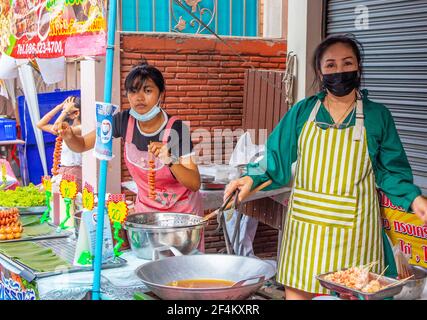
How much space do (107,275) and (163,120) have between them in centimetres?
98

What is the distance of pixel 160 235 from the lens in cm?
247

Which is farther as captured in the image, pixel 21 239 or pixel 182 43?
pixel 182 43

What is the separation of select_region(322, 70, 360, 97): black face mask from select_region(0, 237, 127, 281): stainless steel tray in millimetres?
1072

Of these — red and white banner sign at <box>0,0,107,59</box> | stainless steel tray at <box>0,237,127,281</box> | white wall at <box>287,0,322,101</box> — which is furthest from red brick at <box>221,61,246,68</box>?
stainless steel tray at <box>0,237,127,281</box>

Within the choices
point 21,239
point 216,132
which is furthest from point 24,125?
point 21,239

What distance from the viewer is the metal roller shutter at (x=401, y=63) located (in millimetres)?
3719

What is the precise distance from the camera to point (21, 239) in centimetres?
312

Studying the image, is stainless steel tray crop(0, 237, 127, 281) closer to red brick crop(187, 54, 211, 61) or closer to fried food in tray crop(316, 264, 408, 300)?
fried food in tray crop(316, 264, 408, 300)

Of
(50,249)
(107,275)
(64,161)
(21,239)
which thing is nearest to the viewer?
(107,275)

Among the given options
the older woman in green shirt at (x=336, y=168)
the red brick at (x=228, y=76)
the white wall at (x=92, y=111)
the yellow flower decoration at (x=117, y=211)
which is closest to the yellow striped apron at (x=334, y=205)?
the older woman in green shirt at (x=336, y=168)

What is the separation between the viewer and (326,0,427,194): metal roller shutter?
3719 millimetres

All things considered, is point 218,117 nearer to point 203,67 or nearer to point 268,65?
point 203,67

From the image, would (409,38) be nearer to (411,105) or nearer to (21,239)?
(411,105)

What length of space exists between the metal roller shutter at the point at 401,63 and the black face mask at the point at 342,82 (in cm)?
127
